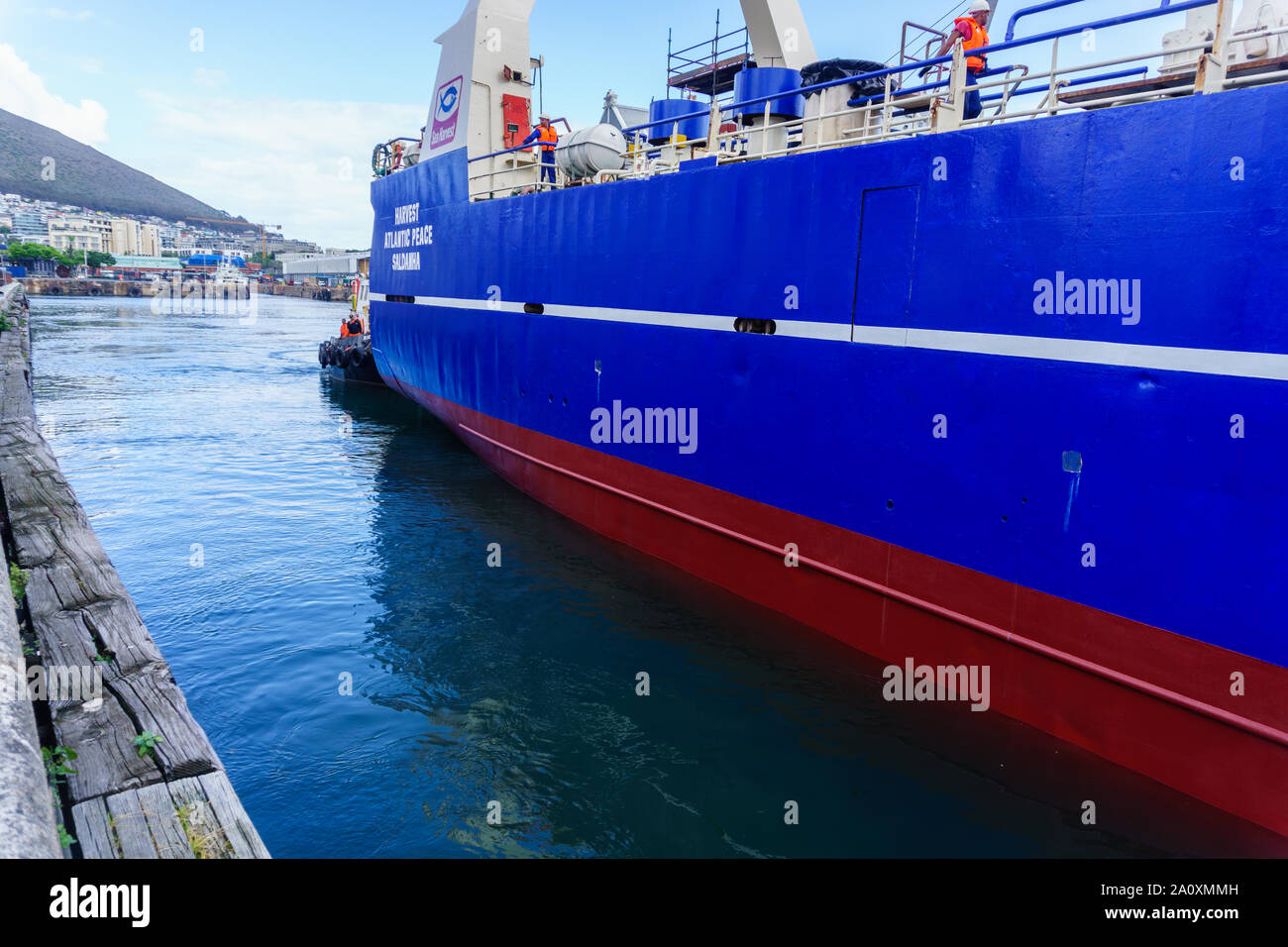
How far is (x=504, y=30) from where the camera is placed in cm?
1359

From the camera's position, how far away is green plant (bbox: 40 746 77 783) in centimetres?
358

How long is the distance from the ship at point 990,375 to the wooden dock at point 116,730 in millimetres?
5274

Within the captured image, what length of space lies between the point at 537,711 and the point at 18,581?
12.8 ft

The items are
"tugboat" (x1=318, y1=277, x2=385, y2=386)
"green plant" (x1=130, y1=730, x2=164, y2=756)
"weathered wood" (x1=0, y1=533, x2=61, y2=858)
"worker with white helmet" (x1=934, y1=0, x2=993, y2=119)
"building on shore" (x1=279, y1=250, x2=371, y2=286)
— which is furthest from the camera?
→ "building on shore" (x1=279, y1=250, x2=371, y2=286)

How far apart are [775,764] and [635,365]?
5.12m

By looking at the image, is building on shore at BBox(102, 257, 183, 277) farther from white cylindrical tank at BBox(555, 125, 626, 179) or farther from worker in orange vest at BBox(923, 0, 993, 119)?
worker in orange vest at BBox(923, 0, 993, 119)

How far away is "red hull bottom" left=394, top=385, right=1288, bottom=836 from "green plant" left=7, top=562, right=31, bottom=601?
6.00 meters

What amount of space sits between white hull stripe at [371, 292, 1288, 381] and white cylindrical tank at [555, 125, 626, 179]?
9.46ft

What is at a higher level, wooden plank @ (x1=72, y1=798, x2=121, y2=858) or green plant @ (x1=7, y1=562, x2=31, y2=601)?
green plant @ (x1=7, y1=562, x2=31, y2=601)

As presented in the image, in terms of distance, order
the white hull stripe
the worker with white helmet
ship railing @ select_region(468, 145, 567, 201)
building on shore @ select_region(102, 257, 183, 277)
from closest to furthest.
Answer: the white hull stripe, the worker with white helmet, ship railing @ select_region(468, 145, 567, 201), building on shore @ select_region(102, 257, 183, 277)

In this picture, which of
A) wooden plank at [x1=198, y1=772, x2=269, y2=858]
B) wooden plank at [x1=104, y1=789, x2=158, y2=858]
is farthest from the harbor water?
wooden plank at [x1=104, y1=789, x2=158, y2=858]

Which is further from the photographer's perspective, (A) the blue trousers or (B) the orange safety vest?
(A) the blue trousers

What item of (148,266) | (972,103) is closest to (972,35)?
(972,103)
